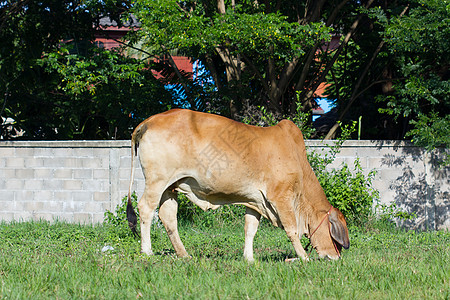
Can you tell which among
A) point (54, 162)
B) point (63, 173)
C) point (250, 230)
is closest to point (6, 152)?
point (54, 162)

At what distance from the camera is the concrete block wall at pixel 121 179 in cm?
1052

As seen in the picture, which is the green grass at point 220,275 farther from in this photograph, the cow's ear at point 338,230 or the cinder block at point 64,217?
the cinder block at point 64,217

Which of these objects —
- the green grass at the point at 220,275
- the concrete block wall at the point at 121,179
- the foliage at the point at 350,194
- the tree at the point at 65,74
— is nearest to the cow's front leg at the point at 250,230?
the green grass at the point at 220,275

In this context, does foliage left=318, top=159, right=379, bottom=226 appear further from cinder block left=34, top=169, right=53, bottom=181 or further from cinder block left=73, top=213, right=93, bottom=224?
cinder block left=34, top=169, right=53, bottom=181

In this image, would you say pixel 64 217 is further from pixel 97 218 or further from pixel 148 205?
pixel 148 205

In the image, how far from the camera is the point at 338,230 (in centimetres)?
657

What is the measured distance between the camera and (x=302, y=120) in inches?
420

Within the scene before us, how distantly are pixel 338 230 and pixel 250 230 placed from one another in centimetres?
107

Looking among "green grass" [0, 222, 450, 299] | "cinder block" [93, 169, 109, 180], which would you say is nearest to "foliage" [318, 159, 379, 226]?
"green grass" [0, 222, 450, 299]

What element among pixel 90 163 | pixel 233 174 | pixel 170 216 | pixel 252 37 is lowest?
pixel 90 163

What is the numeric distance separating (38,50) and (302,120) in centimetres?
732

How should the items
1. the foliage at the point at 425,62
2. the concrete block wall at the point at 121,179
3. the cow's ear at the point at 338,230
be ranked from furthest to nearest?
the concrete block wall at the point at 121,179, the foliage at the point at 425,62, the cow's ear at the point at 338,230

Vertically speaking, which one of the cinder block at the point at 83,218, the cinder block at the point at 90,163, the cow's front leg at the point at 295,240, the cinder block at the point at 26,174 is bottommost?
the cinder block at the point at 83,218

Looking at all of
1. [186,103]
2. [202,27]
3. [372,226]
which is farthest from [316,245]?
[186,103]
